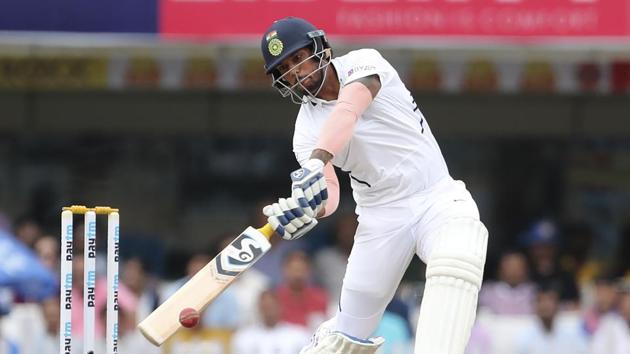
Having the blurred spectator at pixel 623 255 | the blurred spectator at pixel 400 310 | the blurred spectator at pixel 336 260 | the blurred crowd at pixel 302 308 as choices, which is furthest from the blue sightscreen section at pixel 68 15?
the blurred spectator at pixel 623 255

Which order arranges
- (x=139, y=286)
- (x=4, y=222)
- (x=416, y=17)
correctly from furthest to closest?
(x=4, y=222) → (x=139, y=286) → (x=416, y=17)

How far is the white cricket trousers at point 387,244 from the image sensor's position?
554 cm

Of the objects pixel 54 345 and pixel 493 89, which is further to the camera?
pixel 493 89

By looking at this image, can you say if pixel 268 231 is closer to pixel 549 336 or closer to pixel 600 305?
pixel 549 336

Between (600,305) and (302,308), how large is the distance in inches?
76.9

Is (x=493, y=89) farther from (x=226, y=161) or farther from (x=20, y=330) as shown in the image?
(x=20, y=330)

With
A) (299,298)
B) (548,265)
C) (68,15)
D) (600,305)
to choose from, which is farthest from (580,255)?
(68,15)

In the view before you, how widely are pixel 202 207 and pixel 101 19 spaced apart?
239 cm

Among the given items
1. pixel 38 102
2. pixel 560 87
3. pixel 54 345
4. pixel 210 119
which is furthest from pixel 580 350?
pixel 38 102

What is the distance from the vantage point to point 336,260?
10375mm

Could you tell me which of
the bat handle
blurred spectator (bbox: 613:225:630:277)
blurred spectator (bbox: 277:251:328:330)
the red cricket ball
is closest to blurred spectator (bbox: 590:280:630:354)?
blurred spectator (bbox: 277:251:328:330)

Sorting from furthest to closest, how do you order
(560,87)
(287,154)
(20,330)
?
(287,154) → (560,87) → (20,330)

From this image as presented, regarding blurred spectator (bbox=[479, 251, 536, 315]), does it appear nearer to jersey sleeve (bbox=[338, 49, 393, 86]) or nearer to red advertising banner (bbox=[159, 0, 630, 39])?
red advertising banner (bbox=[159, 0, 630, 39])

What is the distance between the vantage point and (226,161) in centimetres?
1188
